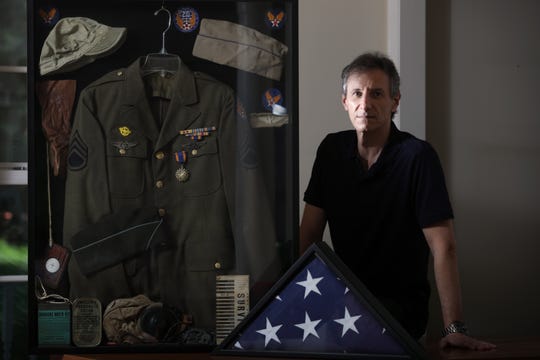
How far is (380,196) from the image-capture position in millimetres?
2188

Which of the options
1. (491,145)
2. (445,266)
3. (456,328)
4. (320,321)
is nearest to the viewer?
(320,321)

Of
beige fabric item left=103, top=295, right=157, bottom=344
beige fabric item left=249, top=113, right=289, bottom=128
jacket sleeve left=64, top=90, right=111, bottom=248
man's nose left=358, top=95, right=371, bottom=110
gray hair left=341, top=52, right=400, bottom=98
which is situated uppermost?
gray hair left=341, top=52, right=400, bottom=98

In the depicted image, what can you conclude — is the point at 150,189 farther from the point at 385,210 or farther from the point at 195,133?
the point at 385,210

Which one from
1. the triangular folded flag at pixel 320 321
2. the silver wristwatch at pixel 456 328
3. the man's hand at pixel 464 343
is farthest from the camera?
the silver wristwatch at pixel 456 328

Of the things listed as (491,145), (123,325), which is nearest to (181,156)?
(123,325)

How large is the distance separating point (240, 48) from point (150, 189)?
427mm

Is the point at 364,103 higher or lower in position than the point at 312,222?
higher

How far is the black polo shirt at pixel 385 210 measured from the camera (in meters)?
2.16

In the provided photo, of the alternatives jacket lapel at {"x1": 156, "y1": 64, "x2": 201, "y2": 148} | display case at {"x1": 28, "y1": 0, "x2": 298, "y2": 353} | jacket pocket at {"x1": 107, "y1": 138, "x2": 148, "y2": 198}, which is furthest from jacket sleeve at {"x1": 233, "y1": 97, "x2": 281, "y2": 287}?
jacket pocket at {"x1": 107, "y1": 138, "x2": 148, "y2": 198}

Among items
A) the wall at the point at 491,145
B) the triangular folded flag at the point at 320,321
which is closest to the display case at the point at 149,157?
the triangular folded flag at the point at 320,321

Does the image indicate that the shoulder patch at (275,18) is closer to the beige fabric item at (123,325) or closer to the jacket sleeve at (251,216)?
the jacket sleeve at (251,216)

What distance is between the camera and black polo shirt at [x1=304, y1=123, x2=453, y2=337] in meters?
2.16

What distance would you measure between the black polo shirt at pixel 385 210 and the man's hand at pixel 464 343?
0.27 metres

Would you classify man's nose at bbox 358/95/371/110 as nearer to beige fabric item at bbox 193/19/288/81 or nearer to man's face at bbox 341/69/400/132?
man's face at bbox 341/69/400/132
